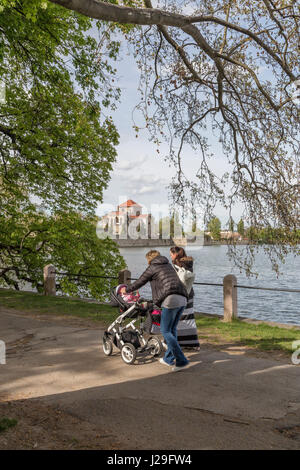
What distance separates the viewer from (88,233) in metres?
19.4

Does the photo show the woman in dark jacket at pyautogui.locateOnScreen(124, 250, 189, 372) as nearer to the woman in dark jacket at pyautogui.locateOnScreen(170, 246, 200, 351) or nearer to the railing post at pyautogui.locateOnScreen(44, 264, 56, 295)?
the woman in dark jacket at pyautogui.locateOnScreen(170, 246, 200, 351)

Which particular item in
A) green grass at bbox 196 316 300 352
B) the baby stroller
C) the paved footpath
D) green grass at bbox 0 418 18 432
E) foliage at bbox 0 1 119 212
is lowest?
green grass at bbox 196 316 300 352

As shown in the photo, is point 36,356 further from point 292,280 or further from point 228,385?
point 292,280

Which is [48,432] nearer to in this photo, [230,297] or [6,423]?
[6,423]

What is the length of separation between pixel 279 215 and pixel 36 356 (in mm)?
5582

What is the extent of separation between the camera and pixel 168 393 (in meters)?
5.83

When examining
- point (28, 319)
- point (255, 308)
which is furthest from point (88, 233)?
point (255, 308)

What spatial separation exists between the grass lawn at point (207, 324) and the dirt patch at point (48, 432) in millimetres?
4962

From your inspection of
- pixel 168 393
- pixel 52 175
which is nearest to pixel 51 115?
pixel 52 175

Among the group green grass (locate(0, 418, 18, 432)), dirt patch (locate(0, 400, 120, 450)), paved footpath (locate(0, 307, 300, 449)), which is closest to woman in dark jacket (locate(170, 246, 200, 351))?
paved footpath (locate(0, 307, 300, 449))

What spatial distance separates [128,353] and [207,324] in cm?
459

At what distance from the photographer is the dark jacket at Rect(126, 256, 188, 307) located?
7.04 metres

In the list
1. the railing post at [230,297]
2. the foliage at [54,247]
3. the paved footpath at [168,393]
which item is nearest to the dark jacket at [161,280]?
the paved footpath at [168,393]

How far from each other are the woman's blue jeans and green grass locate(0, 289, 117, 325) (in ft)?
14.9
